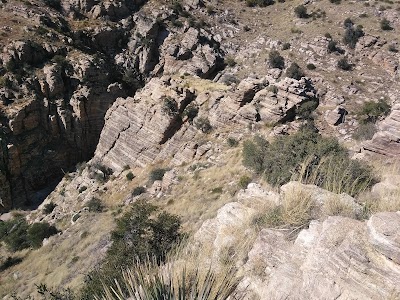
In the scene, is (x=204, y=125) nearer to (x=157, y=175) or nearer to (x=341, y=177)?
(x=157, y=175)

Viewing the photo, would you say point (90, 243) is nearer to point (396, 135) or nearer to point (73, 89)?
point (396, 135)

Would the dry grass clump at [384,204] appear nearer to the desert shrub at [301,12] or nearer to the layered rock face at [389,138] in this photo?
the layered rock face at [389,138]

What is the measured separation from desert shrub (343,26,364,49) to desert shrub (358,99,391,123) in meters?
9.55

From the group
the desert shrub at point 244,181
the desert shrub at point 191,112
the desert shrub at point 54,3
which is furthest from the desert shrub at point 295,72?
the desert shrub at point 54,3

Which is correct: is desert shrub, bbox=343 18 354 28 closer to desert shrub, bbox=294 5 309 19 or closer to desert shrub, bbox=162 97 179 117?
desert shrub, bbox=294 5 309 19

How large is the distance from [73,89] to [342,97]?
995 inches

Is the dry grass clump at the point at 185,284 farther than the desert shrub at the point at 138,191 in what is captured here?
No

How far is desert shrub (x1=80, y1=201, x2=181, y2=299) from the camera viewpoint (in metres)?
9.34

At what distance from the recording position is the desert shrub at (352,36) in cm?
3149

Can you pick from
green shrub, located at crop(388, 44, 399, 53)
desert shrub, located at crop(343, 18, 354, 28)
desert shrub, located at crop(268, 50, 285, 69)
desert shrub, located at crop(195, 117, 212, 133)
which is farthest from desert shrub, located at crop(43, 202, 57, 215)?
desert shrub, located at crop(343, 18, 354, 28)

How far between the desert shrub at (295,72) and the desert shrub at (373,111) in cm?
652

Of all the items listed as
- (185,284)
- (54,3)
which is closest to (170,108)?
(185,284)

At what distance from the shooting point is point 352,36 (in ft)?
104

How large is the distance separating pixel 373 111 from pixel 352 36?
39.8ft
